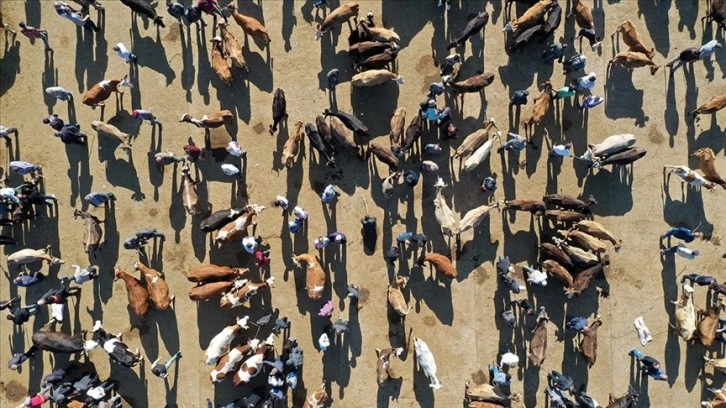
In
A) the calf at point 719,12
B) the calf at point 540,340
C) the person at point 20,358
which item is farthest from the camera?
the calf at point 719,12

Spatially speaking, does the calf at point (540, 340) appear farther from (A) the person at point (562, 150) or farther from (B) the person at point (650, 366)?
(A) the person at point (562, 150)

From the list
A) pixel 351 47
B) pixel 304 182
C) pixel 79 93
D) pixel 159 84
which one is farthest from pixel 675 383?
pixel 79 93

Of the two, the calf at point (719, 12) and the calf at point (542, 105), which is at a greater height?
the calf at point (719, 12)

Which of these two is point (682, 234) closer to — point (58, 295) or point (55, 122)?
point (58, 295)

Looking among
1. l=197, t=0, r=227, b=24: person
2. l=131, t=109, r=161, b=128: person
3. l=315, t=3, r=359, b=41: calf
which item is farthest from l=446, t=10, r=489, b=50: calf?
l=131, t=109, r=161, b=128: person

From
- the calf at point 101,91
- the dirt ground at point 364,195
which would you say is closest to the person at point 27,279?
the dirt ground at point 364,195

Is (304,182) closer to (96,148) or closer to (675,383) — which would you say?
(96,148)

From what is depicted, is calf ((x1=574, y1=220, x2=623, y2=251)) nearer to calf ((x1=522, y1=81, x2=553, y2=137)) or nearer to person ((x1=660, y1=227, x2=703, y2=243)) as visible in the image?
person ((x1=660, y1=227, x2=703, y2=243))
